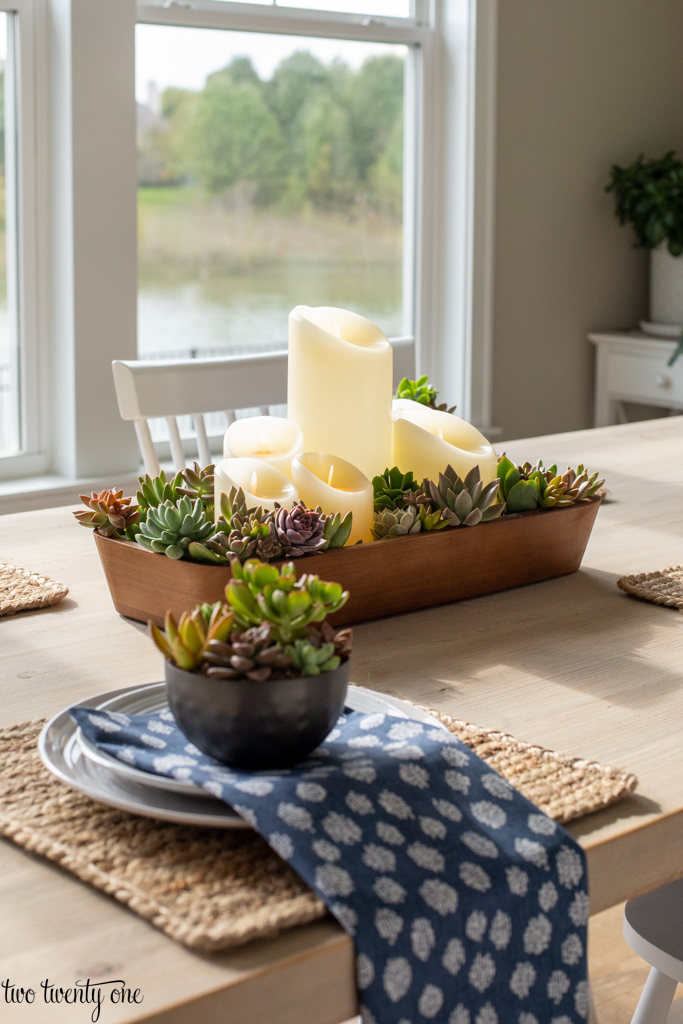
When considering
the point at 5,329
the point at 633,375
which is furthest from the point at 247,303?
the point at 633,375

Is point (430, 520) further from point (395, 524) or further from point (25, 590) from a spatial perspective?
point (25, 590)

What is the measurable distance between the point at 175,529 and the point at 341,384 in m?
0.19

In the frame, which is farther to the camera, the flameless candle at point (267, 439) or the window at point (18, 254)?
the window at point (18, 254)

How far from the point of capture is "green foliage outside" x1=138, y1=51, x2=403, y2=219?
264 cm

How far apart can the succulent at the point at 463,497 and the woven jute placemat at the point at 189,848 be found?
1.03ft

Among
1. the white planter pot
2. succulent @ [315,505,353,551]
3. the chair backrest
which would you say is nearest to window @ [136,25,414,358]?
the white planter pot

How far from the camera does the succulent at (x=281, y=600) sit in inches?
20.5

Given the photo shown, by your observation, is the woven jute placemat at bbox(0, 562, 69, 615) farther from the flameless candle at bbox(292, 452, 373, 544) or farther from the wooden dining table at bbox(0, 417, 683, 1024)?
the flameless candle at bbox(292, 452, 373, 544)

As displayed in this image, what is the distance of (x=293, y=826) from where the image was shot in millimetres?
491

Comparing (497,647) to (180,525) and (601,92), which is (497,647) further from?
(601,92)

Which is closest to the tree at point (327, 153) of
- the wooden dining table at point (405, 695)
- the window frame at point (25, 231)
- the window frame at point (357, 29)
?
the window frame at point (357, 29)

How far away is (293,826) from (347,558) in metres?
0.39

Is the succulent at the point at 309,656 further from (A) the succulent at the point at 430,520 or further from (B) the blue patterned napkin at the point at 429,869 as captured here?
(A) the succulent at the point at 430,520

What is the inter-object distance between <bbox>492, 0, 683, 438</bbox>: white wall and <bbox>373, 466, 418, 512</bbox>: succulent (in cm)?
223
